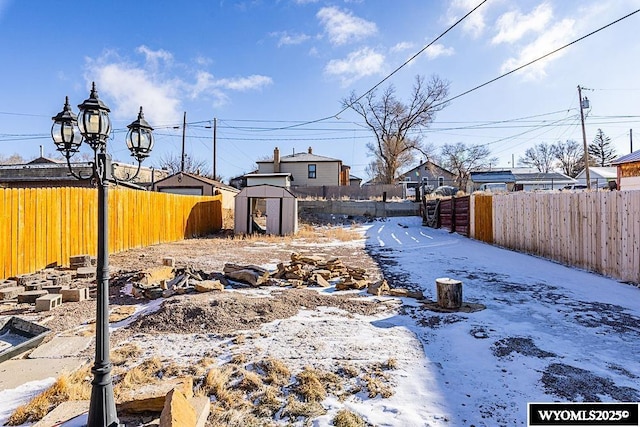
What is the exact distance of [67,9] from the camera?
808 centimetres

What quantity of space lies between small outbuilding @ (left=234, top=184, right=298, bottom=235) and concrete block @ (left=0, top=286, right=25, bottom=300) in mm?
10621

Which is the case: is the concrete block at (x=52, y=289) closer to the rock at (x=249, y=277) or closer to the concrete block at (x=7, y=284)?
the concrete block at (x=7, y=284)

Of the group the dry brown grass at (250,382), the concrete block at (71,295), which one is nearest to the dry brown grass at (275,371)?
the dry brown grass at (250,382)

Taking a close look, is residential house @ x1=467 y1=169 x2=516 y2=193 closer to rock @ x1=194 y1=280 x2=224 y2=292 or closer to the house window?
the house window

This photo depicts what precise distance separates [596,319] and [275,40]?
43.6 feet

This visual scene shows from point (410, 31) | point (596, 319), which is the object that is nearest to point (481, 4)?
point (410, 31)

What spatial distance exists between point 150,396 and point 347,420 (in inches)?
55.7

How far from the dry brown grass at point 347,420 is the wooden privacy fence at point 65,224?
7047 mm

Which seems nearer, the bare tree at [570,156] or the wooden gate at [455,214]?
the wooden gate at [455,214]

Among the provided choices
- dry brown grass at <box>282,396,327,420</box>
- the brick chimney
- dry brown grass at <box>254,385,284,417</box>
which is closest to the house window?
the brick chimney

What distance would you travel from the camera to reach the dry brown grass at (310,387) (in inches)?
106

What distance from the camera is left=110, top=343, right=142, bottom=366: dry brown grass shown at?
10.8 feet

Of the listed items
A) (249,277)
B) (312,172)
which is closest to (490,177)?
(312,172)

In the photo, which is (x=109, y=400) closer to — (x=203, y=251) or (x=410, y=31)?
Result: (x=203, y=251)
